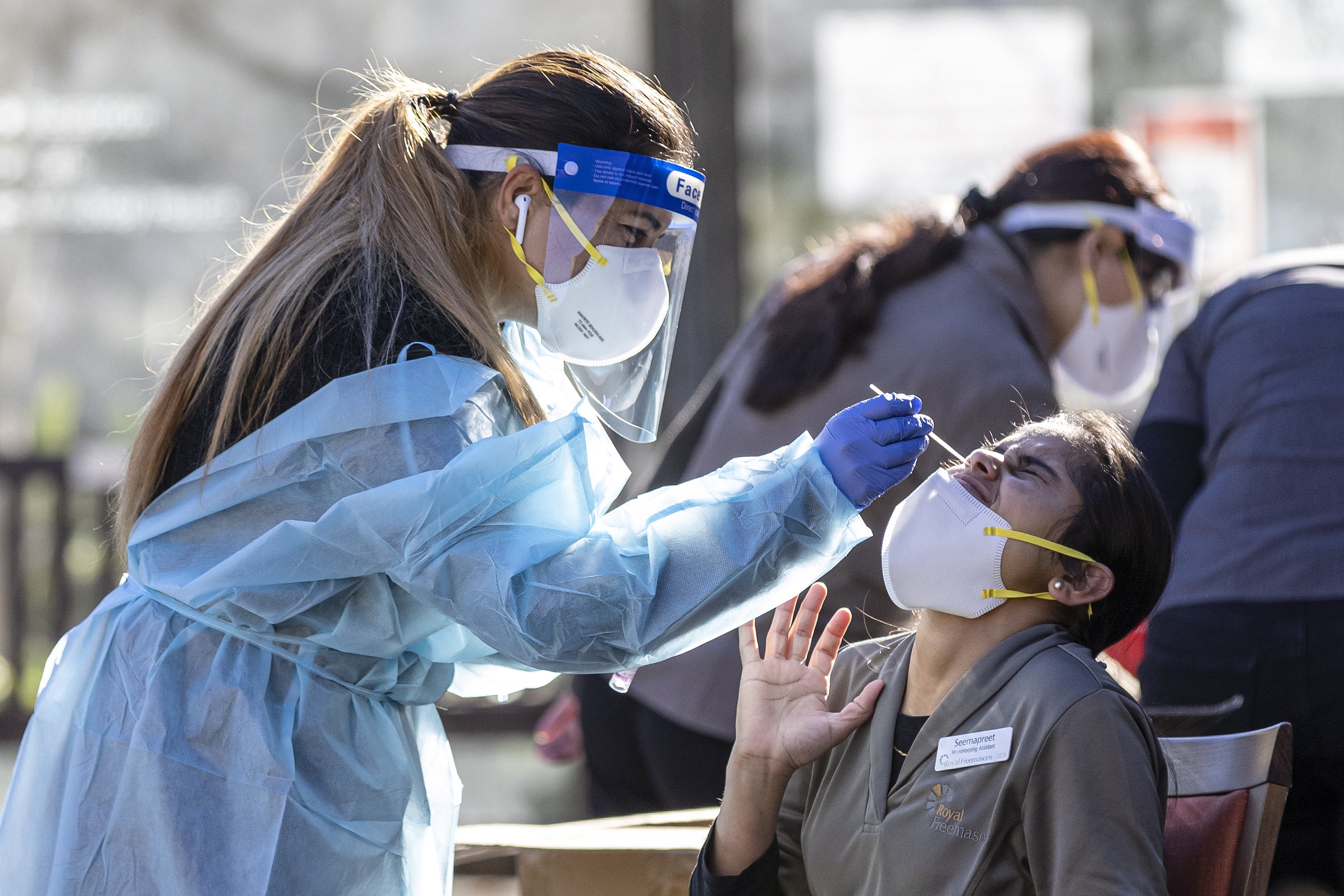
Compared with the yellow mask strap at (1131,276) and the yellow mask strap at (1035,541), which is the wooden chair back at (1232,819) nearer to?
the yellow mask strap at (1035,541)

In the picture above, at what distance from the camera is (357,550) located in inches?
53.2

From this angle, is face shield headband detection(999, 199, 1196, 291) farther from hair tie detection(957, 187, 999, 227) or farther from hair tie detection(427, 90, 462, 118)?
hair tie detection(427, 90, 462, 118)

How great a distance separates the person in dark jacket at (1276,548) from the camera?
190 cm

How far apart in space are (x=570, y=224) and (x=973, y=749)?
77 centimetres

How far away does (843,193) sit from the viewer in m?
3.56

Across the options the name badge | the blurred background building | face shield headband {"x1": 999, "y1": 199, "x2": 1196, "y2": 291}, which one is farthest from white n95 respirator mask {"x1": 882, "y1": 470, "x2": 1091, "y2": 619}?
the blurred background building

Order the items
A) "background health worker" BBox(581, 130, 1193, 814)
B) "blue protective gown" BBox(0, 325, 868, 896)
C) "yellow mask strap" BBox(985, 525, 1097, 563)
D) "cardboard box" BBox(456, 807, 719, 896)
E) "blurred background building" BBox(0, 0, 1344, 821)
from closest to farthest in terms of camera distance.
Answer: "blue protective gown" BBox(0, 325, 868, 896) < "yellow mask strap" BBox(985, 525, 1097, 563) < "cardboard box" BBox(456, 807, 719, 896) < "background health worker" BBox(581, 130, 1193, 814) < "blurred background building" BBox(0, 0, 1344, 821)

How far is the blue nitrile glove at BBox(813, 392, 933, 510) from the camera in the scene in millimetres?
1424

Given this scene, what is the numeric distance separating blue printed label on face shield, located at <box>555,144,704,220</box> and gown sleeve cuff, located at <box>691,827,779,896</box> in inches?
30.5

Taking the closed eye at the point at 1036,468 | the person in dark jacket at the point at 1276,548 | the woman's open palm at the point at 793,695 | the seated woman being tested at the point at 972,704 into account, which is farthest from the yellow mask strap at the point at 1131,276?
the woman's open palm at the point at 793,695

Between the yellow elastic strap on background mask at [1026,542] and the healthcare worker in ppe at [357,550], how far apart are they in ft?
0.42

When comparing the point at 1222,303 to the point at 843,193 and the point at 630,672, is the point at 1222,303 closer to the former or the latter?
the point at 630,672

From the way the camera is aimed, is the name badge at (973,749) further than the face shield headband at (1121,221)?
No

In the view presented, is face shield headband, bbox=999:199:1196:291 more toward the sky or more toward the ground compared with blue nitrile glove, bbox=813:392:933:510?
more toward the sky
